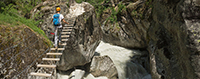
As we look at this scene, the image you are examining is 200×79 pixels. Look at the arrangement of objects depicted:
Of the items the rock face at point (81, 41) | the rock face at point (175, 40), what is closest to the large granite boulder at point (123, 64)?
the rock face at point (81, 41)

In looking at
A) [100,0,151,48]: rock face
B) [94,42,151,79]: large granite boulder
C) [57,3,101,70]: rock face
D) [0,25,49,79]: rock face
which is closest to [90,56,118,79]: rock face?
[94,42,151,79]: large granite boulder

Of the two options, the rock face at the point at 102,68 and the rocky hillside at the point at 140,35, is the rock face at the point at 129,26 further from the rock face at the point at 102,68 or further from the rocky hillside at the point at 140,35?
the rock face at the point at 102,68

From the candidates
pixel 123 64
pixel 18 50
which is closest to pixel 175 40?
pixel 18 50

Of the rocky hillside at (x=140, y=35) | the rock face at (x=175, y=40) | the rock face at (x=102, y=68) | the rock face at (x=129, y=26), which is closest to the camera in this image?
the rock face at (x=175, y=40)

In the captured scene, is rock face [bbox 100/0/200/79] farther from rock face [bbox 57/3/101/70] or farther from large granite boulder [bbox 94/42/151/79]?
large granite boulder [bbox 94/42/151/79]

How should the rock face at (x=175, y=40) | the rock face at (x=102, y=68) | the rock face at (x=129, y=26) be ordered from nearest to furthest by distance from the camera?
1. the rock face at (x=175, y=40)
2. the rock face at (x=102, y=68)
3. the rock face at (x=129, y=26)

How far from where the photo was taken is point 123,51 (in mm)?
14547

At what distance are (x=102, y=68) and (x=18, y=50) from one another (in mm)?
6060

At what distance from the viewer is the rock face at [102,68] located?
941 centimetres

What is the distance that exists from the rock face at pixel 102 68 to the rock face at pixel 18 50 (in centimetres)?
442

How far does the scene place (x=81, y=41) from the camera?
8.07 meters

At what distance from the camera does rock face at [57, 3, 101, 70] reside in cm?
759

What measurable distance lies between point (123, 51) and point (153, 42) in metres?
8.28

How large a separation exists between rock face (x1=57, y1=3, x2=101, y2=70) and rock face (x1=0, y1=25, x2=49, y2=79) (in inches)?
80.2
